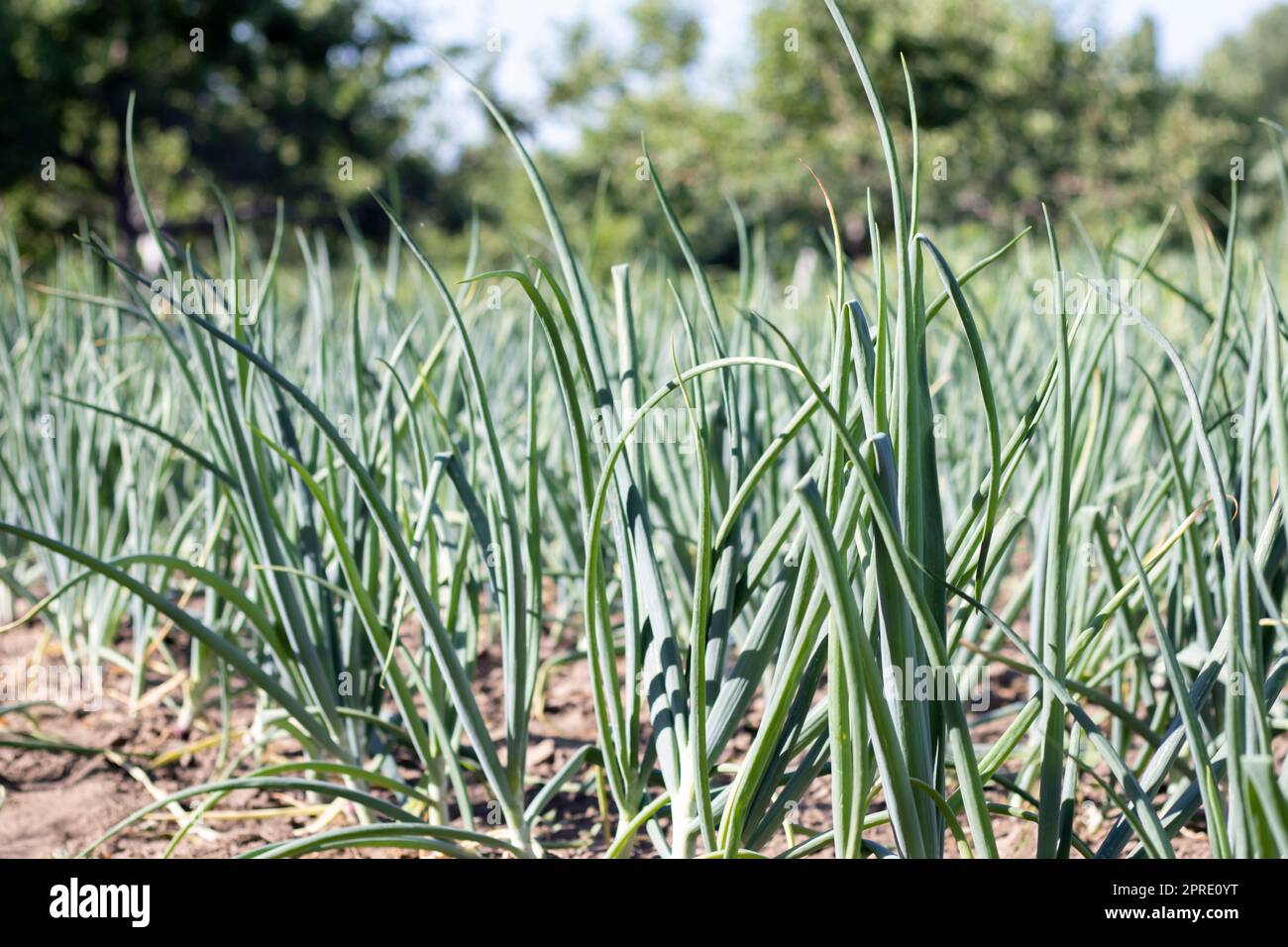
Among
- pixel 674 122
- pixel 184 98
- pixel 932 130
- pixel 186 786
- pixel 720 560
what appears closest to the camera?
pixel 720 560

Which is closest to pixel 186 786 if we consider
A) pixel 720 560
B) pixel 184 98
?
pixel 720 560

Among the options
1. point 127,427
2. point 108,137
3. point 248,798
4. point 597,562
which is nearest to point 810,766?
point 597,562

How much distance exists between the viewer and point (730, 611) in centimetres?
98

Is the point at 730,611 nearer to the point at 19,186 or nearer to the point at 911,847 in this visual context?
the point at 911,847

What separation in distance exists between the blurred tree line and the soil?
9.42 meters

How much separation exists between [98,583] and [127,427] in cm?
27

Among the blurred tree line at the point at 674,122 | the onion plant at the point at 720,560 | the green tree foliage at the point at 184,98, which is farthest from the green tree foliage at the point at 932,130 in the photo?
the onion plant at the point at 720,560

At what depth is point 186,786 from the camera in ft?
4.76

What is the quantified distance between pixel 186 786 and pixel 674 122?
46.5ft

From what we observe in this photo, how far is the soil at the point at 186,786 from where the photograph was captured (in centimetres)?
126

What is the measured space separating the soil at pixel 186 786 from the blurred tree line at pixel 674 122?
9.42 m

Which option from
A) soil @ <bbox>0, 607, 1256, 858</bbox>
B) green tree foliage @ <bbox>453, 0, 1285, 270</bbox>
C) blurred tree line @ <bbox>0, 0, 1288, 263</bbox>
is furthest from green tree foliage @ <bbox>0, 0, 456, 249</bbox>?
soil @ <bbox>0, 607, 1256, 858</bbox>

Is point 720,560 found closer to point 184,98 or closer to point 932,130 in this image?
point 932,130

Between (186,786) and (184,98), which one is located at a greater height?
(184,98)
